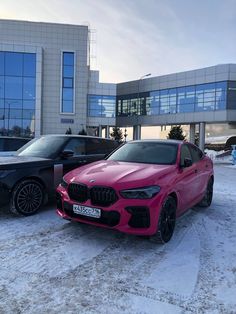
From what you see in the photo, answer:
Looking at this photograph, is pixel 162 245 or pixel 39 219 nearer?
pixel 162 245

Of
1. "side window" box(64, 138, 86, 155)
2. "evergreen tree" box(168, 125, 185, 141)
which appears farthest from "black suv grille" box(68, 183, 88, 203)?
"evergreen tree" box(168, 125, 185, 141)

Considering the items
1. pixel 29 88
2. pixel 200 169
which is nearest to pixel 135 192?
pixel 200 169

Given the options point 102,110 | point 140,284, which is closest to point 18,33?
point 102,110

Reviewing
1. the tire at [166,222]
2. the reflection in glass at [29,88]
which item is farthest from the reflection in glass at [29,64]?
the tire at [166,222]

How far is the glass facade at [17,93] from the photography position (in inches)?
1662

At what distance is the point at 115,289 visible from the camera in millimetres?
3543

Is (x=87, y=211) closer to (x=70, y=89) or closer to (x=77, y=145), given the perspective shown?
(x=77, y=145)

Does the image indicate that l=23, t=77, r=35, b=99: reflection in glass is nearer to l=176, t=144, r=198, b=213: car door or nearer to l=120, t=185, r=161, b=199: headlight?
l=176, t=144, r=198, b=213: car door

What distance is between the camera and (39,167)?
6605 mm

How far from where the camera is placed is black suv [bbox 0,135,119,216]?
613 centimetres

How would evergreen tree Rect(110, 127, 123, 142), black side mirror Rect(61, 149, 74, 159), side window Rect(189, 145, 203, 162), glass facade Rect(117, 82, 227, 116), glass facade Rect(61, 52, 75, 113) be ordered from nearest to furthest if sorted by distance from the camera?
side window Rect(189, 145, 203, 162)
black side mirror Rect(61, 149, 74, 159)
glass facade Rect(117, 82, 227, 116)
glass facade Rect(61, 52, 75, 113)
evergreen tree Rect(110, 127, 123, 142)

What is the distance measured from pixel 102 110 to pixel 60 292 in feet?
163

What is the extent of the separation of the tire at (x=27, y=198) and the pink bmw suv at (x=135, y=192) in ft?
4.00

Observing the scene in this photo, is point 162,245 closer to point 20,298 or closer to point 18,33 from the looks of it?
point 20,298
